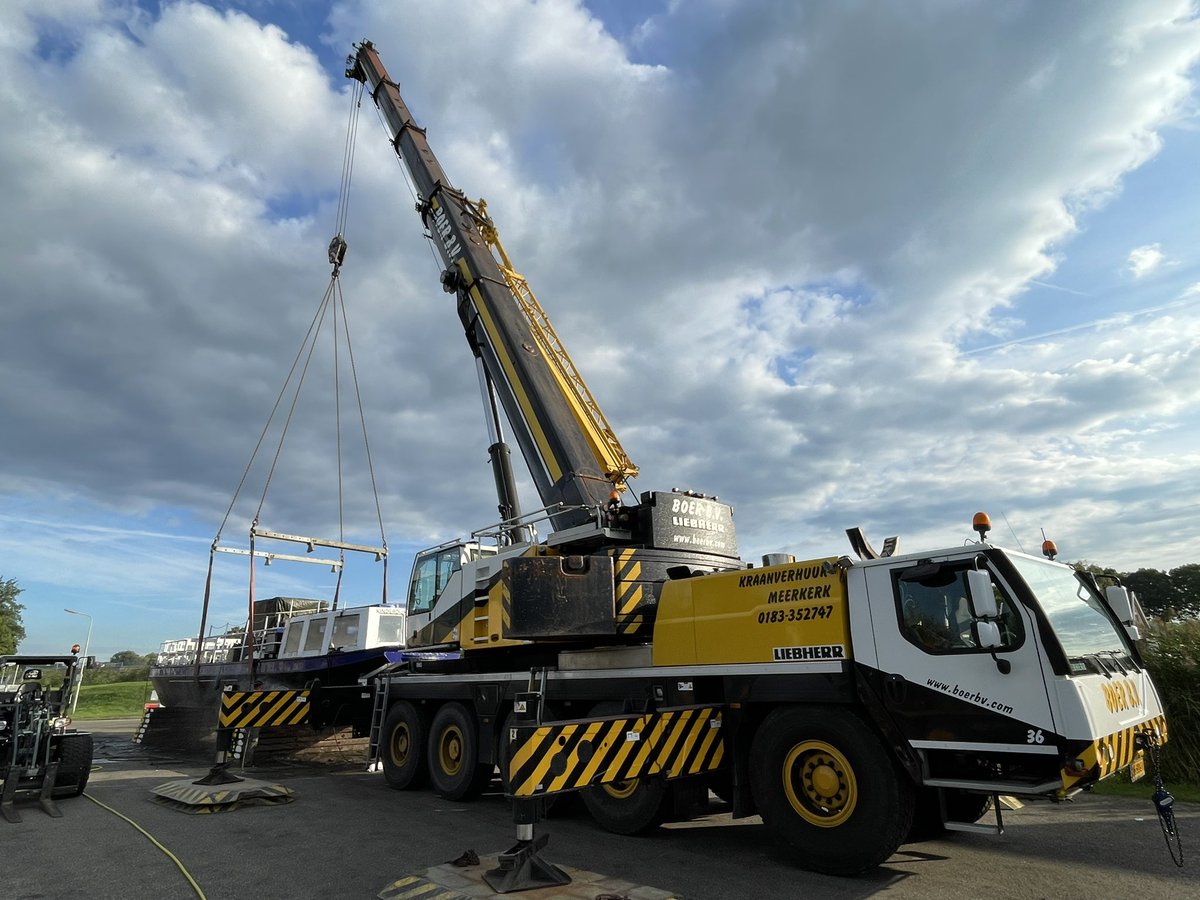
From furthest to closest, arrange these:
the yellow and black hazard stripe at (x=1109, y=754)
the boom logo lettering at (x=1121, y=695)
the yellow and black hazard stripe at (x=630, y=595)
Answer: the yellow and black hazard stripe at (x=630, y=595), the boom logo lettering at (x=1121, y=695), the yellow and black hazard stripe at (x=1109, y=754)

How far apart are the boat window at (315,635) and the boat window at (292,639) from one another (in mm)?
411

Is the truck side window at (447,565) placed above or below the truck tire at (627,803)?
above

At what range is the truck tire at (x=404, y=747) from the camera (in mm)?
10586

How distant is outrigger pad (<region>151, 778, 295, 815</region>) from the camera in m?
8.86

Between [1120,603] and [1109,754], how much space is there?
196cm

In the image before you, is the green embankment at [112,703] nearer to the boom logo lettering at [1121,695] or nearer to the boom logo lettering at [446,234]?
the boom logo lettering at [446,234]

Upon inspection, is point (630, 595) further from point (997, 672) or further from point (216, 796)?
point (216, 796)

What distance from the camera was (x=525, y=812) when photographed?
533 cm

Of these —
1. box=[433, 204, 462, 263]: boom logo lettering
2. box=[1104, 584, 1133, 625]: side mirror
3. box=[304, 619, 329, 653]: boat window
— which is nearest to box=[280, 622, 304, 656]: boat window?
box=[304, 619, 329, 653]: boat window

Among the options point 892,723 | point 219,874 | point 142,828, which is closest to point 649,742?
point 892,723

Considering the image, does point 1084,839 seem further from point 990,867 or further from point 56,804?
point 56,804

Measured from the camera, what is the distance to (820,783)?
5.88 metres

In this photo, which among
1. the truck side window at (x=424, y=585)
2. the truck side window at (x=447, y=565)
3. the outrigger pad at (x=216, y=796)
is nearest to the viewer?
the outrigger pad at (x=216, y=796)

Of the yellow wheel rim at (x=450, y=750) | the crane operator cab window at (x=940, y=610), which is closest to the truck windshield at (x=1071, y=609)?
the crane operator cab window at (x=940, y=610)
